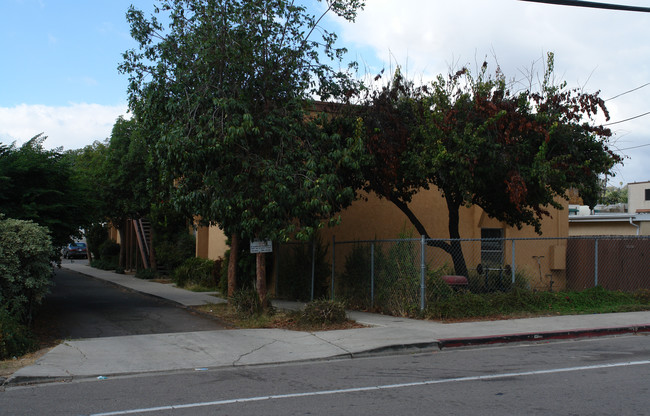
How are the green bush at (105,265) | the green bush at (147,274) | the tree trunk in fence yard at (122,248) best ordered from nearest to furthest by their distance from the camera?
the green bush at (147,274) < the tree trunk in fence yard at (122,248) < the green bush at (105,265)

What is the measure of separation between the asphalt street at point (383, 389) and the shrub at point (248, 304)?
4.57 m

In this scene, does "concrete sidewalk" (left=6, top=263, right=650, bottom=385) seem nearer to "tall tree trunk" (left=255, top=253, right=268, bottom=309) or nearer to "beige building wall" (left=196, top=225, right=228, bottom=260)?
"tall tree trunk" (left=255, top=253, right=268, bottom=309)

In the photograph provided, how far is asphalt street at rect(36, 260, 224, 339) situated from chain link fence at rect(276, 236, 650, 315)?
147 inches

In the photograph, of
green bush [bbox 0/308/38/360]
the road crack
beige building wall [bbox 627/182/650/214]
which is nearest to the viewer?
green bush [bbox 0/308/38/360]

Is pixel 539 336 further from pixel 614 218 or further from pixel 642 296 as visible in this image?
pixel 614 218

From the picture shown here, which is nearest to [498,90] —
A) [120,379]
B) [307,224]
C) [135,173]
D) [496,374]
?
[307,224]

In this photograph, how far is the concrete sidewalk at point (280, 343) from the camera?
9023mm

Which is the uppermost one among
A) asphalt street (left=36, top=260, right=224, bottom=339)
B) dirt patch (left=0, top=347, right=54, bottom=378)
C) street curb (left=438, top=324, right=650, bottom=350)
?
street curb (left=438, top=324, right=650, bottom=350)

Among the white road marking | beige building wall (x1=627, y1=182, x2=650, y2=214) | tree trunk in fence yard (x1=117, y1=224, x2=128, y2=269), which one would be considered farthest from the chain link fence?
beige building wall (x1=627, y1=182, x2=650, y2=214)

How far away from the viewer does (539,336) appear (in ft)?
37.2

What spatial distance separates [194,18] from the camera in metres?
13.5

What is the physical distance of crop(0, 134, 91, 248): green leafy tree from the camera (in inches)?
512

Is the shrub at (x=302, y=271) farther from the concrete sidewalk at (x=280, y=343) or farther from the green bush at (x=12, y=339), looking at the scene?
the green bush at (x=12, y=339)

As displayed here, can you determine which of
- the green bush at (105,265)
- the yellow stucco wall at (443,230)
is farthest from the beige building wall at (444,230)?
the green bush at (105,265)
